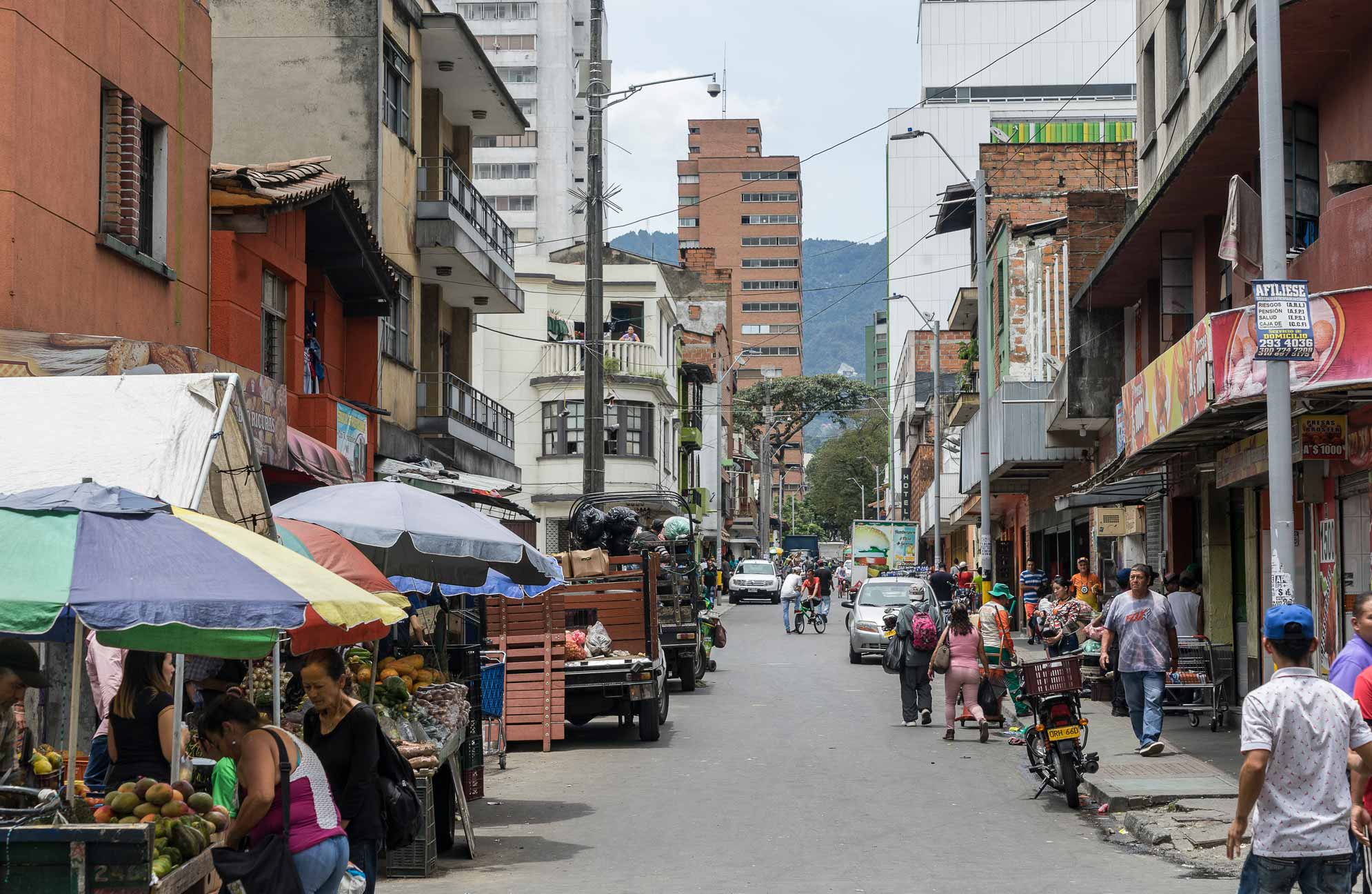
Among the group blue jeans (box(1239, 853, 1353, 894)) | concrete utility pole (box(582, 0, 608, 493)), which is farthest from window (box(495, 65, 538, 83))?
blue jeans (box(1239, 853, 1353, 894))

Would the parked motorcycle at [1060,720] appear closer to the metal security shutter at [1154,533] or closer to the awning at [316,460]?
the awning at [316,460]

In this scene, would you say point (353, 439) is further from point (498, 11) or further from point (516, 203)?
point (498, 11)

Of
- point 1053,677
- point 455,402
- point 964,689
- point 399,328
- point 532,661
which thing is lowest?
point 964,689

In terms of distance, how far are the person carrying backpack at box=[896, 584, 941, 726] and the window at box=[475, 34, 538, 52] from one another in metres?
90.2

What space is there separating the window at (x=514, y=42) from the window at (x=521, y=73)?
3.65ft

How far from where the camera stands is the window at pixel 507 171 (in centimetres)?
10544

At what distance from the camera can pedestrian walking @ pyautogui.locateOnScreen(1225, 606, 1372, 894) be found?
643cm

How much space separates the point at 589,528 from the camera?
22859 mm

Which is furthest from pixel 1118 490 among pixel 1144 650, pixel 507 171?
pixel 507 171

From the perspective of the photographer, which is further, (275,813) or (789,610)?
(789,610)

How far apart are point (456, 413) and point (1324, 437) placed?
17637mm

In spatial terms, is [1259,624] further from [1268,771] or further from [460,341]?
[460,341]

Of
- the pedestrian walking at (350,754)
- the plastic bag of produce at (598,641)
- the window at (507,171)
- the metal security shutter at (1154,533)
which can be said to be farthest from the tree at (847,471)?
the pedestrian walking at (350,754)

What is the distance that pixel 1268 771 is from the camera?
656 centimetres
